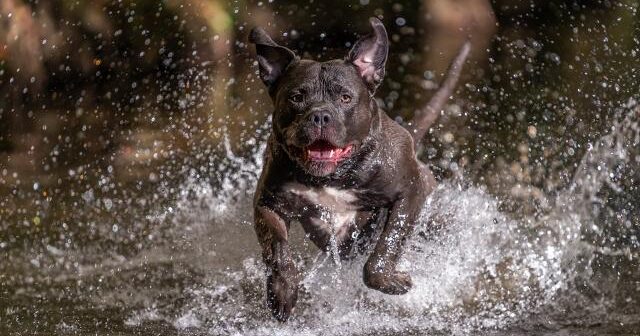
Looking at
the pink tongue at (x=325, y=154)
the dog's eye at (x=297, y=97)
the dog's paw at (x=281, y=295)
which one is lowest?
the dog's paw at (x=281, y=295)

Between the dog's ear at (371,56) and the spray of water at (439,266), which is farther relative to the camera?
the spray of water at (439,266)

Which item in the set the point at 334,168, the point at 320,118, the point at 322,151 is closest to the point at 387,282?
the point at 334,168

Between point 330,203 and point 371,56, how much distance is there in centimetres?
80

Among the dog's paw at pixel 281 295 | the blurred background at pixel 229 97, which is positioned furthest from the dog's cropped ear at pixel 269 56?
the blurred background at pixel 229 97

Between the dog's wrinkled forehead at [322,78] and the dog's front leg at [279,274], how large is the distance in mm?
721

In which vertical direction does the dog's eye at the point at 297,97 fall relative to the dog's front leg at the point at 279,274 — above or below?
above

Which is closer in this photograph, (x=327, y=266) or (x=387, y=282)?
(x=387, y=282)

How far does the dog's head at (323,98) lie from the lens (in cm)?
461

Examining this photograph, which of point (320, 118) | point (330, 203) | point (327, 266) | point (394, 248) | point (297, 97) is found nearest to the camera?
point (320, 118)

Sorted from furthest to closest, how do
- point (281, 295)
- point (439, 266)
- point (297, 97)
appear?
point (439, 266), point (297, 97), point (281, 295)

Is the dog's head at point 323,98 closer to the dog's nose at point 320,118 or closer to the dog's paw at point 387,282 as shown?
the dog's nose at point 320,118

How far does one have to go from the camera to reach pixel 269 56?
16.3ft

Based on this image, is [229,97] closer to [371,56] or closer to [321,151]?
[371,56]

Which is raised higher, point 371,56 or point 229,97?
point 371,56
